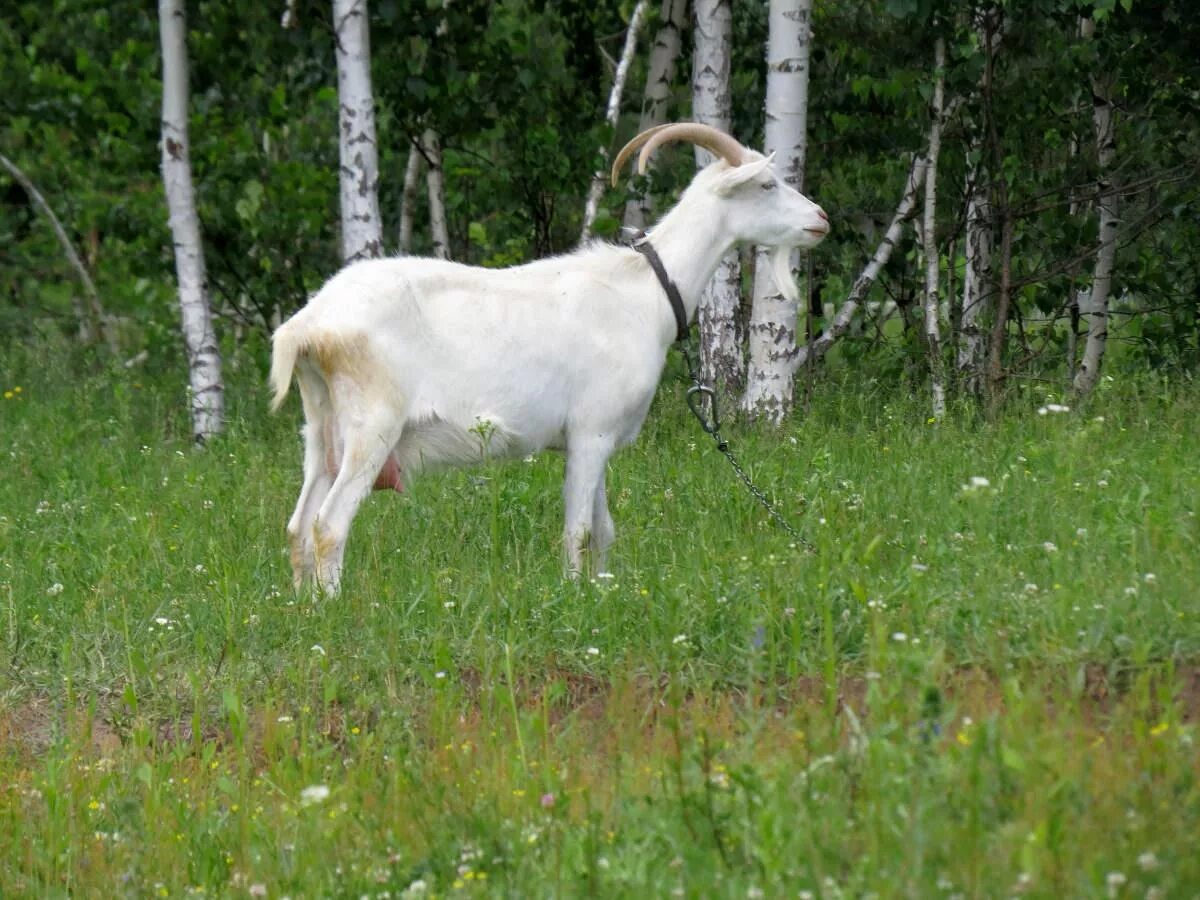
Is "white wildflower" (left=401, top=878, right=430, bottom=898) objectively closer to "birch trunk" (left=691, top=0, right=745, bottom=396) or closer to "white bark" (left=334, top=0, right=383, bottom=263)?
"birch trunk" (left=691, top=0, right=745, bottom=396)

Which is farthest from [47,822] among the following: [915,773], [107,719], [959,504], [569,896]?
[959,504]

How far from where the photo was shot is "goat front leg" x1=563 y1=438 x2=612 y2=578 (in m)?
6.18

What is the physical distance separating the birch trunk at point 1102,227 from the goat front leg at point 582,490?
4082 millimetres

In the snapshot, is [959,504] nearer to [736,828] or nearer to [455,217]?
[736,828]

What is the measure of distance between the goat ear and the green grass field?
1.16 meters

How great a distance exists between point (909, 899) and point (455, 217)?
10.4 metres

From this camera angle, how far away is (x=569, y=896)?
11.1 ft

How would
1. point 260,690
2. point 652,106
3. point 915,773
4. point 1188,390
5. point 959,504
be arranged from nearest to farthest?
point 915,773
point 260,690
point 959,504
point 1188,390
point 652,106

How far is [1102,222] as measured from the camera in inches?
378

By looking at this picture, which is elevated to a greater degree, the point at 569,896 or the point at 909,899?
the point at 909,899

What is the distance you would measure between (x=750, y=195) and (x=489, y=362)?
1342 millimetres

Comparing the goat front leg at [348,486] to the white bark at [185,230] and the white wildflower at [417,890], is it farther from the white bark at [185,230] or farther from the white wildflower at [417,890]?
the white bark at [185,230]

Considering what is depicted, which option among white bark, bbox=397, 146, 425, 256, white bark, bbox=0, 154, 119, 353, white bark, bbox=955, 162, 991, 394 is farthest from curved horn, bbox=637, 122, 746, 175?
white bark, bbox=0, 154, 119, 353

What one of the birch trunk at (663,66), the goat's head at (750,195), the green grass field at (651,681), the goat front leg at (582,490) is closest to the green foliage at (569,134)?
the birch trunk at (663,66)
